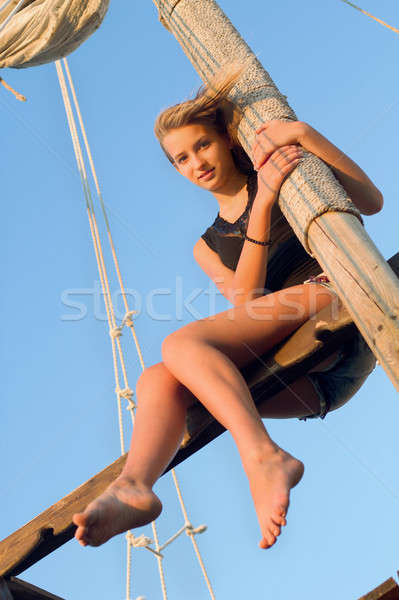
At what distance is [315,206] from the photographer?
1850 millimetres

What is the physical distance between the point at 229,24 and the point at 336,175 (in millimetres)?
738

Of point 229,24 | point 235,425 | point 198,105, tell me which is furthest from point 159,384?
point 229,24

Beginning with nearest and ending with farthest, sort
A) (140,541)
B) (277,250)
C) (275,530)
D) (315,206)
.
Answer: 1. (275,530)
2. (315,206)
3. (277,250)
4. (140,541)

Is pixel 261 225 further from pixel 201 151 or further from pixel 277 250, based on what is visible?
pixel 201 151

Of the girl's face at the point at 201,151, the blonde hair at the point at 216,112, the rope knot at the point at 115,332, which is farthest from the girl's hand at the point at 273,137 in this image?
the rope knot at the point at 115,332

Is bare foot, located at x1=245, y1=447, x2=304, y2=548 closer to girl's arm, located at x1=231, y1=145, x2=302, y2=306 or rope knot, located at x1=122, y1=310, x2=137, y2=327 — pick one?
girl's arm, located at x1=231, y1=145, x2=302, y2=306

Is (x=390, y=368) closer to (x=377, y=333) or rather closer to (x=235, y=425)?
(x=377, y=333)

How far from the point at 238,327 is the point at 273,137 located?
0.55 meters

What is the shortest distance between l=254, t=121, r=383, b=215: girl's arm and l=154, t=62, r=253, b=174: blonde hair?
0.65 ft

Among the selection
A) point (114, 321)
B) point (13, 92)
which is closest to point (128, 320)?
point (114, 321)

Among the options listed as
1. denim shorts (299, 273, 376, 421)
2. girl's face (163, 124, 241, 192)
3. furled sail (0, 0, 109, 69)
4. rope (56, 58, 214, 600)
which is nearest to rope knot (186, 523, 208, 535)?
rope (56, 58, 214, 600)

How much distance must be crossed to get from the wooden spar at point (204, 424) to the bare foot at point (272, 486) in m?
0.38

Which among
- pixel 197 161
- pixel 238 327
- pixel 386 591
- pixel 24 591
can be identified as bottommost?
pixel 386 591

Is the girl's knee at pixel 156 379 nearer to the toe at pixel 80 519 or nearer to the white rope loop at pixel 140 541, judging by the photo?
the toe at pixel 80 519
